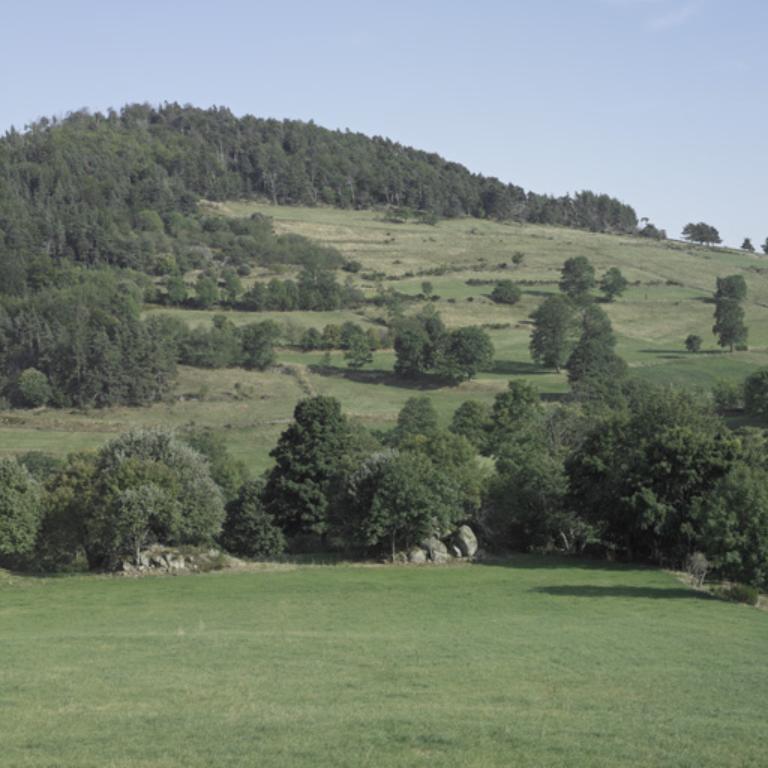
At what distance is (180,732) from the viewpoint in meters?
23.0

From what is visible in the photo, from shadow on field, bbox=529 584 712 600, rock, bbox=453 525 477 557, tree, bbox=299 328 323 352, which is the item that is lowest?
rock, bbox=453 525 477 557

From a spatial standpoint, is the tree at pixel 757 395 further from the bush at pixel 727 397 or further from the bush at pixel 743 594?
the bush at pixel 743 594

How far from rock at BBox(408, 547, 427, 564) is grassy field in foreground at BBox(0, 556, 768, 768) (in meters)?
8.25

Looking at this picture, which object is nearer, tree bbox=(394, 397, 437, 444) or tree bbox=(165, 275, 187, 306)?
tree bbox=(394, 397, 437, 444)

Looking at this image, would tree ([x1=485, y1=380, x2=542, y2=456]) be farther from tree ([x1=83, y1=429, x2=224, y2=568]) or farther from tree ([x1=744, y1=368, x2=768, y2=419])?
tree ([x1=83, y1=429, x2=224, y2=568])

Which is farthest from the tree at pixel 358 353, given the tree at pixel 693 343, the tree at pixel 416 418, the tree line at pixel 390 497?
the tree line at pixel 390 497

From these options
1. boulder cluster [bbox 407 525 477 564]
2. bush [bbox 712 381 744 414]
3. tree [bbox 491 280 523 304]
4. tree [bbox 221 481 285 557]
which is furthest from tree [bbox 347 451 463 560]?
tree [bbox 491 280 523 304]

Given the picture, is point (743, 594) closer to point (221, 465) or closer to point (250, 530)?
point (250, 530)

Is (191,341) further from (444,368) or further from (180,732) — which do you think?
(180,732)

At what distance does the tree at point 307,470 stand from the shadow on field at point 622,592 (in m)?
23.9

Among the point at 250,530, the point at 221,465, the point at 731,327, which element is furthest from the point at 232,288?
the point at 250,530

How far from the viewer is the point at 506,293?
192m

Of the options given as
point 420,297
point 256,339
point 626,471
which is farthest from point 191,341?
point 626,471

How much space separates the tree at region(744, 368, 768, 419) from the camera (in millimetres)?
117250
